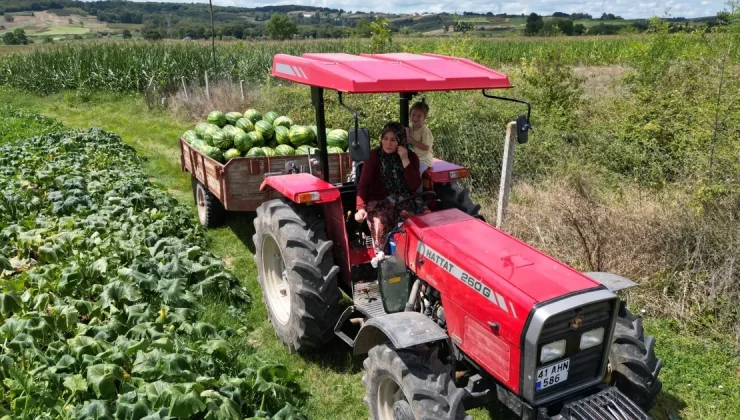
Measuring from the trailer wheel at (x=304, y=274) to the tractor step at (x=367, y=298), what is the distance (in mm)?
189

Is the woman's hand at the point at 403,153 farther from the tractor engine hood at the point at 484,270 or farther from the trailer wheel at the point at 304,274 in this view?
the trailer wheel at the point at 304,274

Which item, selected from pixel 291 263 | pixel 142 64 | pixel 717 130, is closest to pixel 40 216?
pixel 291 263

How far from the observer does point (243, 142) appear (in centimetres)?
738

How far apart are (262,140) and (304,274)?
3581 millimetres

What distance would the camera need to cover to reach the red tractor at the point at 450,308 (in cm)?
315

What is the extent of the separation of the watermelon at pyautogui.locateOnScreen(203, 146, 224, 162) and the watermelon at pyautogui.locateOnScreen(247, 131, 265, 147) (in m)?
0.42

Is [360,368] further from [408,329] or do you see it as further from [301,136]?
[301,136]

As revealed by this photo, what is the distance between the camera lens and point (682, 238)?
18.4 ft

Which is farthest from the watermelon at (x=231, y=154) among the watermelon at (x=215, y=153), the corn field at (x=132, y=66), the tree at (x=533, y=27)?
the tree at (x=533, y=27)

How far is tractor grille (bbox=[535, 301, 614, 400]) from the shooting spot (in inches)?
121

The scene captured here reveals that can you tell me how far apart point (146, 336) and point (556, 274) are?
2825mm

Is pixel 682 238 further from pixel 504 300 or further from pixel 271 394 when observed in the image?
pixel 271 394

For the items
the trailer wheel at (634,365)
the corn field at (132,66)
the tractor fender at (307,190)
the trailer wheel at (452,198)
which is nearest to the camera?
the trailer wheel at (634,365)

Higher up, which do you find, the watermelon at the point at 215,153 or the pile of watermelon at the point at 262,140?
the pile of watermelon at the point at 262,140
